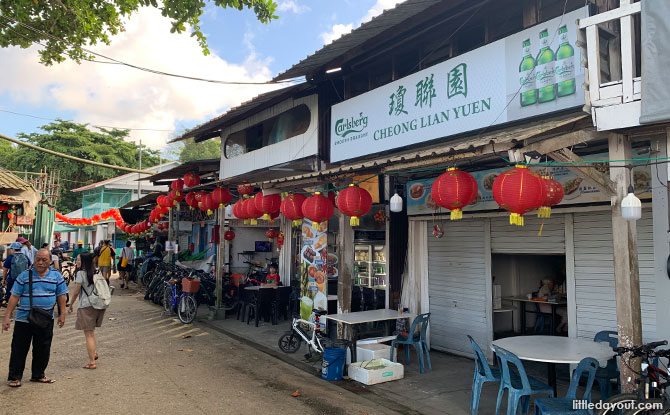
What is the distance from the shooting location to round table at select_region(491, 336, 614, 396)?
17.7 feet

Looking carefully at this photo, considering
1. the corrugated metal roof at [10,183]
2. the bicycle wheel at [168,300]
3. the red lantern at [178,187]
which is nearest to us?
the bicycle wheel at [168,300]

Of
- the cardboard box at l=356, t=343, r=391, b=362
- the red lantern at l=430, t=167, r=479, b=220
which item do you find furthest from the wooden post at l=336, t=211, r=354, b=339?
the red lantern at l=430, t=167, r=479, b=220

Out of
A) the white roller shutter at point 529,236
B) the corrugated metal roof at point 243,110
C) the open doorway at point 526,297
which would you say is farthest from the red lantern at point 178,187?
the white roller shutter at point 529,236

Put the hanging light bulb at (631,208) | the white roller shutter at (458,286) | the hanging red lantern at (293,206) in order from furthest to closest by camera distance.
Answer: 1. the white roller shutter at (458,286)
2. the hanging red lantern at (293,206)
3. the hanging light bulb at (631,208)

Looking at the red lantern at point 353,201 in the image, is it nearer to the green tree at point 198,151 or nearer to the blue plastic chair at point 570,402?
the blue plastic chair at point 570,402

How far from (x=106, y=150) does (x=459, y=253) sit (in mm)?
36311

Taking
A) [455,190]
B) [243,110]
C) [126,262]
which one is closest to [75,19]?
[243,110]

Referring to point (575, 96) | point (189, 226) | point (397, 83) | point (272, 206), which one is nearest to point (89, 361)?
point (272, 206)

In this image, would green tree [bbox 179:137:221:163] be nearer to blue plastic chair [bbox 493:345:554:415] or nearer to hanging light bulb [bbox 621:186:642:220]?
blue plastic chair [bbox 493:345:554:415]

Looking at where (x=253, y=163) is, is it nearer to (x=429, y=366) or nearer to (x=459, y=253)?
(x=459, y=253)

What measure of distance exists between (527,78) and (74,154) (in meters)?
37.8

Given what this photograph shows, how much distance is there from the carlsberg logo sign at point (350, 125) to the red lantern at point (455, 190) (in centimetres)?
363

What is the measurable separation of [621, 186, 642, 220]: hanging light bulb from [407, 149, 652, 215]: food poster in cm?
143

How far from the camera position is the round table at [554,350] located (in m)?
5.39
